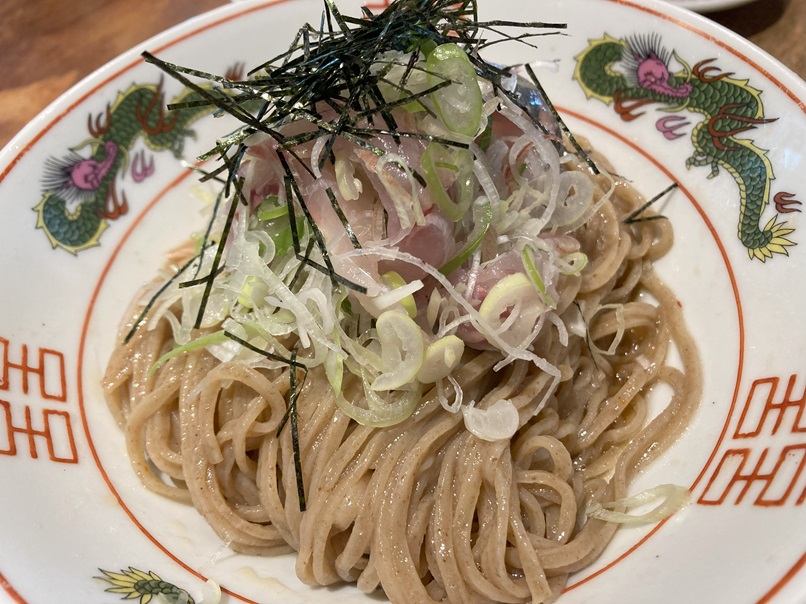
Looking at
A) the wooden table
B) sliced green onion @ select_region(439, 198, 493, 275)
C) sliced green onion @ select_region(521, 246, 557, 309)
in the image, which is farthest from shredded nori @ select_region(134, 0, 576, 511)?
the wooden table

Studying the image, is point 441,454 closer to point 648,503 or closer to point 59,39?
point 648,503

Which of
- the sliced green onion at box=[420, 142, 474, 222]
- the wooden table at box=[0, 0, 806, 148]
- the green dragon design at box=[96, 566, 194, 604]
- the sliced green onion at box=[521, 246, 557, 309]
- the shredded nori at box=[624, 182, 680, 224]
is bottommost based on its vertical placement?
the green dragon design at box=[96, 566, 194, 604]

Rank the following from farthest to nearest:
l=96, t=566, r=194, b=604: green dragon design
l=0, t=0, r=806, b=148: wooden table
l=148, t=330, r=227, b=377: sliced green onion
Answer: l=0, t=0, r=806, b=148: wooden table
l=148, t=330, r=227, b=377: sliced green onion
l=96, t=566, r=194, b=604: green dragon design

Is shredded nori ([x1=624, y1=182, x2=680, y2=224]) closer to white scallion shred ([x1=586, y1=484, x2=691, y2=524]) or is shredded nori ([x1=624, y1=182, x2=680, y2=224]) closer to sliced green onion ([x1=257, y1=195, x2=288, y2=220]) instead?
white scallion shred ([x1=586, y1=484, x2=691, y2=524])

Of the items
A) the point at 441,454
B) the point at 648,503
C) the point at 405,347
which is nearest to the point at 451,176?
the point at 405,347

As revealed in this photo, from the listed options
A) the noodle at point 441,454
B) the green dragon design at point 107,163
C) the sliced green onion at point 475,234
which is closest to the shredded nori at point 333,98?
the noodle at point 441,454
